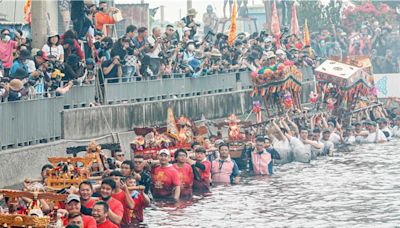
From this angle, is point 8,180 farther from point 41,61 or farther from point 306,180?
point 306,180

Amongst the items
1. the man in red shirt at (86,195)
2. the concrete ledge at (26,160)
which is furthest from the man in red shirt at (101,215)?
the concrete ledge at (26,160)

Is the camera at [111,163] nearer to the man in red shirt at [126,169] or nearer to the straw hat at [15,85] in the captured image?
the man in red shirt at [126,169]

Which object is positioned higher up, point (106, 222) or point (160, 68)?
point (160, 68)

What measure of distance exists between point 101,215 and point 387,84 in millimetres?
40630

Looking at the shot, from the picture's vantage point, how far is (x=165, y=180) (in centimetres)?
3225

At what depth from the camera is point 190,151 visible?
35.8m

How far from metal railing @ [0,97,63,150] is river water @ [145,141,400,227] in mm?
3250

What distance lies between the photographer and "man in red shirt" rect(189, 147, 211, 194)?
34.2m

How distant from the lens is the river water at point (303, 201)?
2984 centimetres

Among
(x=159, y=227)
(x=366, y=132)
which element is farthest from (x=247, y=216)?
(x=366, y=132)

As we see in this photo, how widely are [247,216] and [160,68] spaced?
36.8 ft

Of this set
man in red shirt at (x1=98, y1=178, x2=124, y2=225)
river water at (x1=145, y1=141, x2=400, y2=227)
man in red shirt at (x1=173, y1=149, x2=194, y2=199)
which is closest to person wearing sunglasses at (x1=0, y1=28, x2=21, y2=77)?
man in red shirt at (x1=173, y1=149, x2=194, y2=199)

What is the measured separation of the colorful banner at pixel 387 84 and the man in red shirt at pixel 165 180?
104ft

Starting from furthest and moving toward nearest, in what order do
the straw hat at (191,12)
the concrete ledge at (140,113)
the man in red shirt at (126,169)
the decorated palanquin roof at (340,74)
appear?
1. the decorated palanquin roof at (340,74)
2. the straw hat at (191,12)
3. the concrete ledge at (140,113)
4. the man in red shirt at (126,169)
